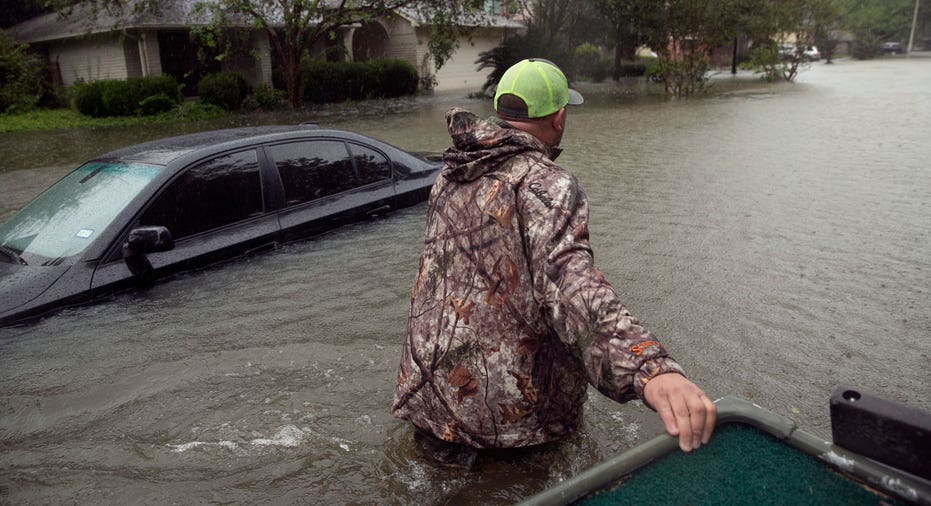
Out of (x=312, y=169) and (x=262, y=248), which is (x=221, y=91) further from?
(x=262, y=248)

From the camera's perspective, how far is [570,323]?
6.89ft

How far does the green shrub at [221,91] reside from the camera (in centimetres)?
2416

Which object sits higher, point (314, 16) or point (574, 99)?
point (314, 16)

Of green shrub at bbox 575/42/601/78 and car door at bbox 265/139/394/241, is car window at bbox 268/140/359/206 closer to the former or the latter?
car door at bbox 265/139/394/241

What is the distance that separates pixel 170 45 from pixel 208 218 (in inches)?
1016

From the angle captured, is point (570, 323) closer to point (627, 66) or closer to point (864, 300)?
point (864, 300)

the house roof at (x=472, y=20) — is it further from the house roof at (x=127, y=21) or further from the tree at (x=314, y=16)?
the tree at (x=314, y=16)

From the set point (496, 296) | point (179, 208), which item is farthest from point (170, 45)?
point (496, 296)

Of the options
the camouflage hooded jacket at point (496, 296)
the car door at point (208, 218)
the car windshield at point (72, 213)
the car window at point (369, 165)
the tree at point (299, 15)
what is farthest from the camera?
the tree at point (299, 15)

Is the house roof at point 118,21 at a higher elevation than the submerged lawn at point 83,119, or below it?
higher

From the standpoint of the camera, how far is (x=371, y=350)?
5.00 m

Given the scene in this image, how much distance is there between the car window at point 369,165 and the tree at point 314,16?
47.9 ft

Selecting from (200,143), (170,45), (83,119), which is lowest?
(83,119)

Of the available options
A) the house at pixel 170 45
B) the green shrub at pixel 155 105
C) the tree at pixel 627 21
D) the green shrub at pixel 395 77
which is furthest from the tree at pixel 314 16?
the tree at pixel 627 21
